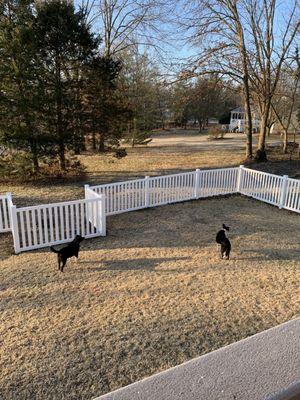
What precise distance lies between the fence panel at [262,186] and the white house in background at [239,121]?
30491 millimetres

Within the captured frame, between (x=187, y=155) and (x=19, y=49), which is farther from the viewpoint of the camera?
(x=187, y=155)

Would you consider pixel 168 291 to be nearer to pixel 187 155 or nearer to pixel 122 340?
pixel 122 340

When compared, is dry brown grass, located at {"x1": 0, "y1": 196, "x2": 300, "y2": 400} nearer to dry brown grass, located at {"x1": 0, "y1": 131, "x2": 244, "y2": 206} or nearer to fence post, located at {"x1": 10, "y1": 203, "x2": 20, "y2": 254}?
fence post, located at {"x1": 10, "y1": 203, "x2": 20, "y2": 254}

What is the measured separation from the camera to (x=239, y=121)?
4081 centimetres

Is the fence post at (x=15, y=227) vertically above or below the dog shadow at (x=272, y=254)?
above

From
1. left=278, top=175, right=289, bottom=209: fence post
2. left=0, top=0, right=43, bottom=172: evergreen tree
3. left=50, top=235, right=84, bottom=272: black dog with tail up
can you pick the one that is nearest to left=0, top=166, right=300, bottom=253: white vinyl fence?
left=278, top=175, right=289, bottom=209: fence post

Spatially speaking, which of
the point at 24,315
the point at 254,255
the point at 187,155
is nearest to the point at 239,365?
the point at 24,315

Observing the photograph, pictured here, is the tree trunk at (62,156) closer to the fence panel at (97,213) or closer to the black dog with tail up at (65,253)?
the fence panel at (97,213)

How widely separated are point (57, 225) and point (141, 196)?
2.84 metres

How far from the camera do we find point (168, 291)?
4320 mm

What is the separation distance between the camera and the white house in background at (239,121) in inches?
1577

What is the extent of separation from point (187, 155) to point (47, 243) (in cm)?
1350

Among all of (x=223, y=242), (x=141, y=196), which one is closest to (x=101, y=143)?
(x=141, y=196)

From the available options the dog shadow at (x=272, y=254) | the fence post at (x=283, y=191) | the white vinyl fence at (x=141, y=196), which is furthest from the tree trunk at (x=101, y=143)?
the dog shadow at (x=272, y=254)
